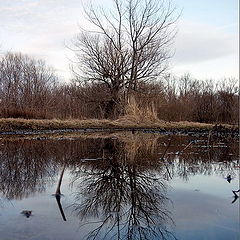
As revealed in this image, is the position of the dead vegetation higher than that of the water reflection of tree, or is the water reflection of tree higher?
the dead vegetation

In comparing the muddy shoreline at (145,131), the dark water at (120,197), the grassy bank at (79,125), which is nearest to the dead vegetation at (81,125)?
the grassy bank at (79,125)

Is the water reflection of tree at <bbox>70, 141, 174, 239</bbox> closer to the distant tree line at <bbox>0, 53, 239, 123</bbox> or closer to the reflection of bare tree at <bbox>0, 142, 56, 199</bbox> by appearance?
the reflection of bare tree at <bbox>0, 142, 56, 199</bbox>

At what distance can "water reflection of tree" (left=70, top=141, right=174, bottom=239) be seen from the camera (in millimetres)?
2404

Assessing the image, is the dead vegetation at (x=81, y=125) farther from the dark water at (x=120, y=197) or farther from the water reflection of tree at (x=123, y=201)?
the water reflection of tree at (x=123, y=201)

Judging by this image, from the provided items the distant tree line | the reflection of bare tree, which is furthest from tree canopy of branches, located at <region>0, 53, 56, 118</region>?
the reflection of bare tree

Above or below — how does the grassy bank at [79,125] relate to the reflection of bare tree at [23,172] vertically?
above

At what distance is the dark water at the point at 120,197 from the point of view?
239 cm

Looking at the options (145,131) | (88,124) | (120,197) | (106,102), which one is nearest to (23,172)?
(120,197)

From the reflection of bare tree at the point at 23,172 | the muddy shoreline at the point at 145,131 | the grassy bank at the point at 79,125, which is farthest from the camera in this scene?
the grassy bank at the point at 79,125

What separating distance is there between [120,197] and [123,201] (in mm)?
125

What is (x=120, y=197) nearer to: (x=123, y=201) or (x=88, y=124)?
(x=123, y=201)

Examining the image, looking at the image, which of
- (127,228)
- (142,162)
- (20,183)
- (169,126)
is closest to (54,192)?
(20,183)

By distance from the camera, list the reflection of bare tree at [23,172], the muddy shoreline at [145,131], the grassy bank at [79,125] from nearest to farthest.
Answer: the reflection of bare tree at [23,172], the muddy shoreline at [145,131], the grassy bank at [79,125]

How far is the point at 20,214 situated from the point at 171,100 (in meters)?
16.1
